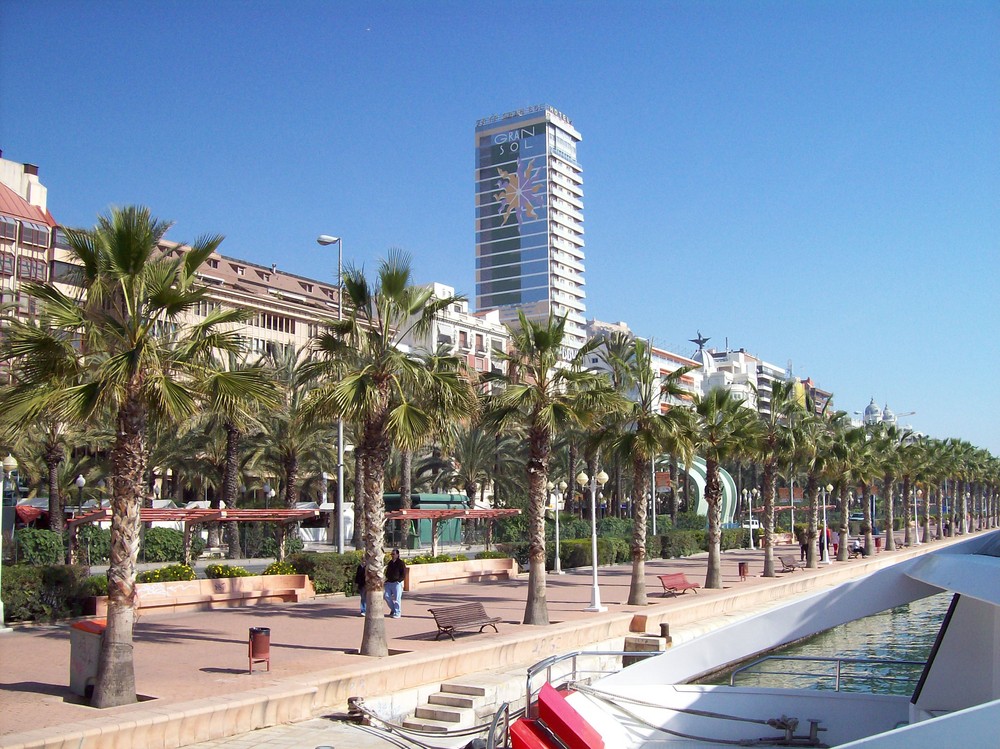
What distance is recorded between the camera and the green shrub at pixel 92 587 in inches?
760

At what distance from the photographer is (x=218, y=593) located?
2212 cm

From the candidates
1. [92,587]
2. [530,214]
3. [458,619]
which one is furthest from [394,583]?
[530,214]

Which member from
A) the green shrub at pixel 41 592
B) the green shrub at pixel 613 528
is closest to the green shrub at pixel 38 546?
the green shrub at pixel 41 592

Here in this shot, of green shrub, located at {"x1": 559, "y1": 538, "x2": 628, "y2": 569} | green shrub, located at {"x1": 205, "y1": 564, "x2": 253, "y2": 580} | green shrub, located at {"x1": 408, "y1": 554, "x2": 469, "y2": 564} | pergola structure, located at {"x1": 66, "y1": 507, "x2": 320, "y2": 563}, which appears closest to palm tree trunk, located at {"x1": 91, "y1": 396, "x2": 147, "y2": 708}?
pergola structure, located at {"x1": 66, "y1": 507, "x2": 320, "y2": 563}

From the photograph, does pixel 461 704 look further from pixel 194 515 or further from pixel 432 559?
pixel 432 559

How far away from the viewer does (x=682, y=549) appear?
44500 mm

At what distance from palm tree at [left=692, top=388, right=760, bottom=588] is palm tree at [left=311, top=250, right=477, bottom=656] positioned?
1251 cm

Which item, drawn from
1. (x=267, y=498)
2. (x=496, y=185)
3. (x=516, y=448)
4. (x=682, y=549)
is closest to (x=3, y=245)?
(x=267, y=498)

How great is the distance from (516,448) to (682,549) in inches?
544

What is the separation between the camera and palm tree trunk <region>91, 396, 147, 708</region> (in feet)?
37.1

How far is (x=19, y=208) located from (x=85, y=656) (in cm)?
5767

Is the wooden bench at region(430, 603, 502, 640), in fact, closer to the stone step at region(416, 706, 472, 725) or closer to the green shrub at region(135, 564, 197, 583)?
the stone step at region(416, 706, 472, 725)

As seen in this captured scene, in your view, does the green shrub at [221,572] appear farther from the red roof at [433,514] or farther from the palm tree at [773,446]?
the palm tree at [773,446]

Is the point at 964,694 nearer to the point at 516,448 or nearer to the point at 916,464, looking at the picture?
the point at 516,448
